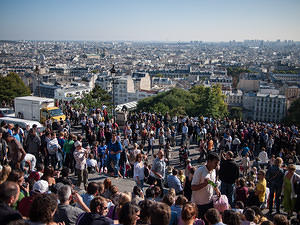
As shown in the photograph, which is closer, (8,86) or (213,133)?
(213,133)

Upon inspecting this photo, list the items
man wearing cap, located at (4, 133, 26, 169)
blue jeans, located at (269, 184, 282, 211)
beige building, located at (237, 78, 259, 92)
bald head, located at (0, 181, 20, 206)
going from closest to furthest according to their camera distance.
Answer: bald head, located at (0, 181, 20, 206)
blue jeans, located at (269, 184, 282, 211)
man wearing cap, located at (4, 133, 26, 169)
beige building, located at (237, 78, 259, 92)

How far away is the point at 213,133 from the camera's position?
52.5ft

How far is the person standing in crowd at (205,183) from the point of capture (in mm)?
5254

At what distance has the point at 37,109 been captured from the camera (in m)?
19.2

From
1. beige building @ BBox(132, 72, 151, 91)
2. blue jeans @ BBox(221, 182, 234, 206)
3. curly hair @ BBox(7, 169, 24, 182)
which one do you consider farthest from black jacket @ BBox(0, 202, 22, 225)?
beige building @ BBox(132, 72, 151, 91)

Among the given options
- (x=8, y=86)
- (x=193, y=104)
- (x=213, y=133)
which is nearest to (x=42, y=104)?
(x=213, y=133)

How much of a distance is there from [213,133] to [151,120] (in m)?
3.65

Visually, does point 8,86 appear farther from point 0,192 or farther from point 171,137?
point 0,192

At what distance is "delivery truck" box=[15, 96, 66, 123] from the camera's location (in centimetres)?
1881

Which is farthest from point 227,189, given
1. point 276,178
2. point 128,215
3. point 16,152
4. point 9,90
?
point 9,90

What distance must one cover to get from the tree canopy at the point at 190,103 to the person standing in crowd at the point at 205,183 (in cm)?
4304

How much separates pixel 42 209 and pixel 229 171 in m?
4.34

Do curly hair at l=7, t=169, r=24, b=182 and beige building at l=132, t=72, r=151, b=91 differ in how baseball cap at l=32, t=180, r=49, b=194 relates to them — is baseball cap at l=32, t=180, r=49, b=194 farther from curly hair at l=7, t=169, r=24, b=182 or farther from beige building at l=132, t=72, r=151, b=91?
beige building at l=132, t=72, r=151, b=91

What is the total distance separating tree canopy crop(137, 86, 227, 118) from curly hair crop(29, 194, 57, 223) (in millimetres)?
44830
